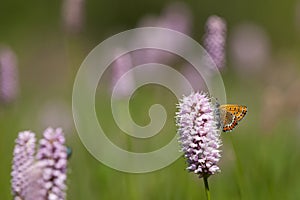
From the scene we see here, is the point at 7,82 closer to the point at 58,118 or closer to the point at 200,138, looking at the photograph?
the point at 200,138

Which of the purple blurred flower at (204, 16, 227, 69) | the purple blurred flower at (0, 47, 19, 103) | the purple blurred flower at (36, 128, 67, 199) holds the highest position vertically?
the purple blurred flower at (0, 47, 19, 103)

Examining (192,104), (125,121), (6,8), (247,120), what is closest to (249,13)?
(6,8)

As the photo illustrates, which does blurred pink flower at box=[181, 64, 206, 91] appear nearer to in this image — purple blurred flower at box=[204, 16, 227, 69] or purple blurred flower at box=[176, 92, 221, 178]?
purple blurred flower at box=[204, 16, 227, 69]

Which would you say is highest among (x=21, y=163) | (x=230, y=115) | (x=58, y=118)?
(x=58, y=118)

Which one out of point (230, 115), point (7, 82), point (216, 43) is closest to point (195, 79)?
point (7, 82)

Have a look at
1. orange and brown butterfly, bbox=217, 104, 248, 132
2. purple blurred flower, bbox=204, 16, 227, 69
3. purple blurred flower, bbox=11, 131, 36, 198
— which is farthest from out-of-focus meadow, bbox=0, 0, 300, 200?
purple blurred flower, bbox=11, 131, 36, 198

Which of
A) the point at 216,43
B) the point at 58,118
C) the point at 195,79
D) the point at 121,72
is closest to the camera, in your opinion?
the point at 216,43

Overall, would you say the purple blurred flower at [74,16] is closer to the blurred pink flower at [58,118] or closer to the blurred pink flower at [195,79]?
the blurred pink flower at [195,79]
